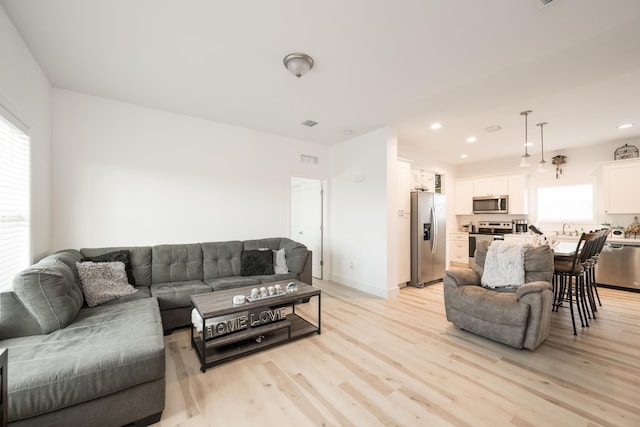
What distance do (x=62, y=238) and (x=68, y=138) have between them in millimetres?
1192

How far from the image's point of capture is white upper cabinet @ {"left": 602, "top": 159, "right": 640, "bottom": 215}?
457 centimetres

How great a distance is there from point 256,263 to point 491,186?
5.97 metres

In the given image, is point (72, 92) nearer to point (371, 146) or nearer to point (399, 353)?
point (371, 146)

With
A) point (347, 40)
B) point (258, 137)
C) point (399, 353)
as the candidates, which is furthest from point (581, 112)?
point (258, 137)

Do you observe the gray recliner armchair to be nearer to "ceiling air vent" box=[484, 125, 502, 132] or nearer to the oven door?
"ceiling air vent" box=[484, 125, 502, 132]

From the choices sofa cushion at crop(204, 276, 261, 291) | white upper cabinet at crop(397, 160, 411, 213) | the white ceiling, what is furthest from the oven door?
sofa cushion at crop(204, 276, 261, 291)

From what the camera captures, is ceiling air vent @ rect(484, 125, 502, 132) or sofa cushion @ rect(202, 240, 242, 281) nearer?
sofa cushion @ rect(202, 240, 242, 281)

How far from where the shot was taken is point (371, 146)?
445 centimetres

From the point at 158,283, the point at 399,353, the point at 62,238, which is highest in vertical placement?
the point at 62,238

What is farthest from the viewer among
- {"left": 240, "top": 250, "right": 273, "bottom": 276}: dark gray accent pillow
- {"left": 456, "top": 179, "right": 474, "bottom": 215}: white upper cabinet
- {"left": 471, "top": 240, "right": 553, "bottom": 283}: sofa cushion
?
{"left": 456, "top": 179, "right": 474, "bottom": 215}: white upper cabinet

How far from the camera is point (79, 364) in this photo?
4.92ft

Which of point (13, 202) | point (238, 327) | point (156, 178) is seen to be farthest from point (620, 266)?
point (13, 202)

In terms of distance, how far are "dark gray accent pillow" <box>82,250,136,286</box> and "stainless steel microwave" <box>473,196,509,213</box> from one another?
7225 mm

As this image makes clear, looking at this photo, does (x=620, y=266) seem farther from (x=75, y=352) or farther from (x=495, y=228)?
(x=75, y=352)
